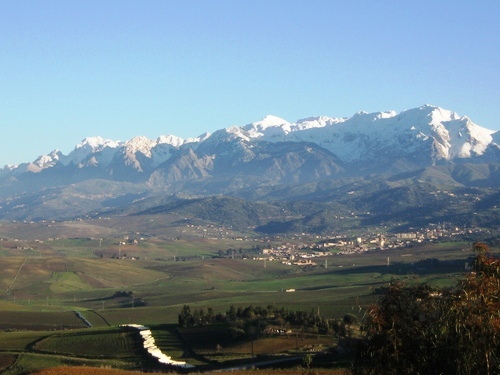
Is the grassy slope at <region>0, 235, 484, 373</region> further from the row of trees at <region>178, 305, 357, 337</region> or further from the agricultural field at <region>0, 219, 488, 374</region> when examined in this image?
the row of trees at <region>178, 305, 357, 337</region>

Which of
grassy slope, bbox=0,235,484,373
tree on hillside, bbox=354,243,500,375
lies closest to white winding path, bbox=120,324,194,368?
grassy slope, bbox=0,235,484,373

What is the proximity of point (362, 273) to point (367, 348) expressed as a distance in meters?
154

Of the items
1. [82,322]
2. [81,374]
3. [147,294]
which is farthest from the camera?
[147,294]

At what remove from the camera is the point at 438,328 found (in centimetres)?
2467

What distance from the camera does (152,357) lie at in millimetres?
69562

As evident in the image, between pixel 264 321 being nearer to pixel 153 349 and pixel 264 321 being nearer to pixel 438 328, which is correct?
pixel 153 349

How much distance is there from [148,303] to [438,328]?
119 meters

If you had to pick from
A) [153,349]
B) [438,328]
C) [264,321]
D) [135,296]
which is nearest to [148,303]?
[135,296]

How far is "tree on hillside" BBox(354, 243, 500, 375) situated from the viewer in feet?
75.9

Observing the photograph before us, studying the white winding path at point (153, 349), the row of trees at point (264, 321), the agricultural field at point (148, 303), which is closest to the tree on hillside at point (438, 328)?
the agricultural field at point (148, 303)

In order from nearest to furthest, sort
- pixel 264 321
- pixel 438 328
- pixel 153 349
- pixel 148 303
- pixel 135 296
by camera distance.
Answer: pixel 438 328
pixel 153 349
pixel 264 321
pixel 148 303
pixel 135 296

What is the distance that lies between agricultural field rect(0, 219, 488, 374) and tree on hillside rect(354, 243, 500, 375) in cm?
476

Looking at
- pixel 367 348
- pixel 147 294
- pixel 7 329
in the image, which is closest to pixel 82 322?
pixel 7 329

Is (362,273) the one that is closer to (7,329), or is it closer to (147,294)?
(147,294)
